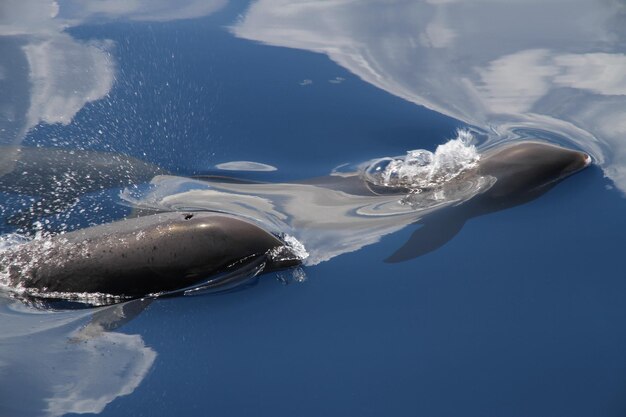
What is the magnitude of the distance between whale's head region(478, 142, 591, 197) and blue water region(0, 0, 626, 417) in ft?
0.31

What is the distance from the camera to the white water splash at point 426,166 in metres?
5.23

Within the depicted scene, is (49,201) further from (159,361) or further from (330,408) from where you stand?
(330,408)

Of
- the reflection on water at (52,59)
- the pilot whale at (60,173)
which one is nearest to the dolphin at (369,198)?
the pilot whale at (60,173)

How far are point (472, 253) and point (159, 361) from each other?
1696 millimetres

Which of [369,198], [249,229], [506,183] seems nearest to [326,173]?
[369,198]

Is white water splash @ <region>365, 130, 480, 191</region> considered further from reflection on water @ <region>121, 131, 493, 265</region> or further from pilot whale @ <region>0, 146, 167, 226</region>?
A: pilot whale @ <region>0, 146, 167, 226</region>

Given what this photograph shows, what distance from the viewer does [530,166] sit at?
5.04 m

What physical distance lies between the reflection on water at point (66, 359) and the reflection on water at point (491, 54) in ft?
8.99

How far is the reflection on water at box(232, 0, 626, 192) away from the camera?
224 inches

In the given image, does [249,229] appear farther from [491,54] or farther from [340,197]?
[491,54]

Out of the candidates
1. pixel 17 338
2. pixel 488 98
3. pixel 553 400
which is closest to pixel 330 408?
pixel 553 400

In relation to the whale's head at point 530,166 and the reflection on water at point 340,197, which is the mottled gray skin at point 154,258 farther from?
the whale's head at point 530,166

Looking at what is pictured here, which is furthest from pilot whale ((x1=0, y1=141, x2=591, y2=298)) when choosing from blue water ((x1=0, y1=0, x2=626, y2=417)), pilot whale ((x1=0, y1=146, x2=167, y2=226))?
pilot whale ((x1=0, y1=146, x2=167, y2=226))

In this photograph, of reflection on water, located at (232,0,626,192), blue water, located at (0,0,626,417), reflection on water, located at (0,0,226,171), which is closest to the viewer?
blue water, located at (0,0,626,417)
